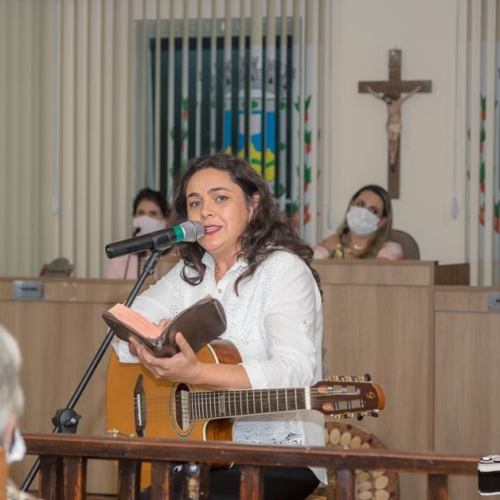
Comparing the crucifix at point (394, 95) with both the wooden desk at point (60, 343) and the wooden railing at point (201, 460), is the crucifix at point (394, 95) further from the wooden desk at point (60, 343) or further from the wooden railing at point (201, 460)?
the wooden railing at point (201, 460)

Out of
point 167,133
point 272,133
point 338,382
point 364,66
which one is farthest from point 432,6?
point 338,382

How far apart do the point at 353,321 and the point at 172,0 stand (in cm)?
345

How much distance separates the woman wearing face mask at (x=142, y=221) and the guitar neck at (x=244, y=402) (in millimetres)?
3190

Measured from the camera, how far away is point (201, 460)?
1874 millimetres

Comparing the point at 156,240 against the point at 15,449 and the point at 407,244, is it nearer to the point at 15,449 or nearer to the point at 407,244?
the point at 15,449

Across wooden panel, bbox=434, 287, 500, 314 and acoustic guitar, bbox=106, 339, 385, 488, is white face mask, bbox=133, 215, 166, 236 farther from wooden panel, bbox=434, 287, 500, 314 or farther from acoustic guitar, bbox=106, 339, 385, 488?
acoustic guitar, bbox=106, 339, 385, 488

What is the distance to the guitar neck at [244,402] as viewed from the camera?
237 cm

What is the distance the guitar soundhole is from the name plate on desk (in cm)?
194

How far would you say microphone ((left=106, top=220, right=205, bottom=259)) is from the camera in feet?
8.42

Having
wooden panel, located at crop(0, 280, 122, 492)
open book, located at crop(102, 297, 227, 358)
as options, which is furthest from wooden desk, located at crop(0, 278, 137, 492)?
open book, located at crop(102, 297, 227, 358)

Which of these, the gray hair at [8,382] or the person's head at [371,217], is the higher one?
the person's head at [371,217]

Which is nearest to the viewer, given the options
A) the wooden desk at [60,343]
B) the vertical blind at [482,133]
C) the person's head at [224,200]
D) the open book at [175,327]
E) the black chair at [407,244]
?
the open book at [175,327]

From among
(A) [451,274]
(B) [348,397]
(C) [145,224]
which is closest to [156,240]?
(B) [348,397]

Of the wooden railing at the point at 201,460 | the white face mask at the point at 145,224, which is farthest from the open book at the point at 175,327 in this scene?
the white face mask at the point at 145,224
